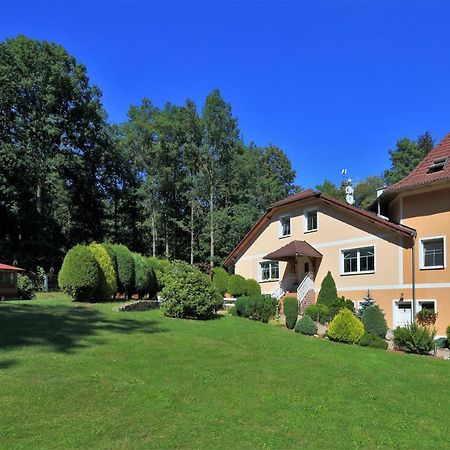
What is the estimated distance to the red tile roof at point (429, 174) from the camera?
19031mm

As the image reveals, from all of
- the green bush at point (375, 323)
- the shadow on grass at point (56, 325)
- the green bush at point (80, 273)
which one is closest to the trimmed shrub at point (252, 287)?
the green bush at point (375, 323)

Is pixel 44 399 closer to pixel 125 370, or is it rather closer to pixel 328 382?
pixel 125 370

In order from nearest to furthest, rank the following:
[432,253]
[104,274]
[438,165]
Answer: [104,274] → [432,253] → [438,165]

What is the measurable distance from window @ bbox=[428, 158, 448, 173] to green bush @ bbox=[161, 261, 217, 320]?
37.7ft

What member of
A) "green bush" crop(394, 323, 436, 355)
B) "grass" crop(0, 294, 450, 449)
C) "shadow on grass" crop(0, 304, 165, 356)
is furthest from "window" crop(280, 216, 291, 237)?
"grass" crop(0, 294, 450, 449)

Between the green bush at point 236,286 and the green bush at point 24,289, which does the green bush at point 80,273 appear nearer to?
the green bush at point 24,289

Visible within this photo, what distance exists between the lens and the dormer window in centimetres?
1997

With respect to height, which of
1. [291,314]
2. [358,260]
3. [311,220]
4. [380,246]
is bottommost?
[291,314]

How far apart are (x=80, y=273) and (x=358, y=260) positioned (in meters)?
13.3

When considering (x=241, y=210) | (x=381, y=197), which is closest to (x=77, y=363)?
(x=381, y=197)

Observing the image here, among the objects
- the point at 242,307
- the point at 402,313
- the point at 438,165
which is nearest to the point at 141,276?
the point at 242,307

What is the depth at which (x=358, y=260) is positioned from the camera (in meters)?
22.5

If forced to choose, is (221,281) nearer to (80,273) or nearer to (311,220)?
(311,220)

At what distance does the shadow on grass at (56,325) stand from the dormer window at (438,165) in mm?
14215
